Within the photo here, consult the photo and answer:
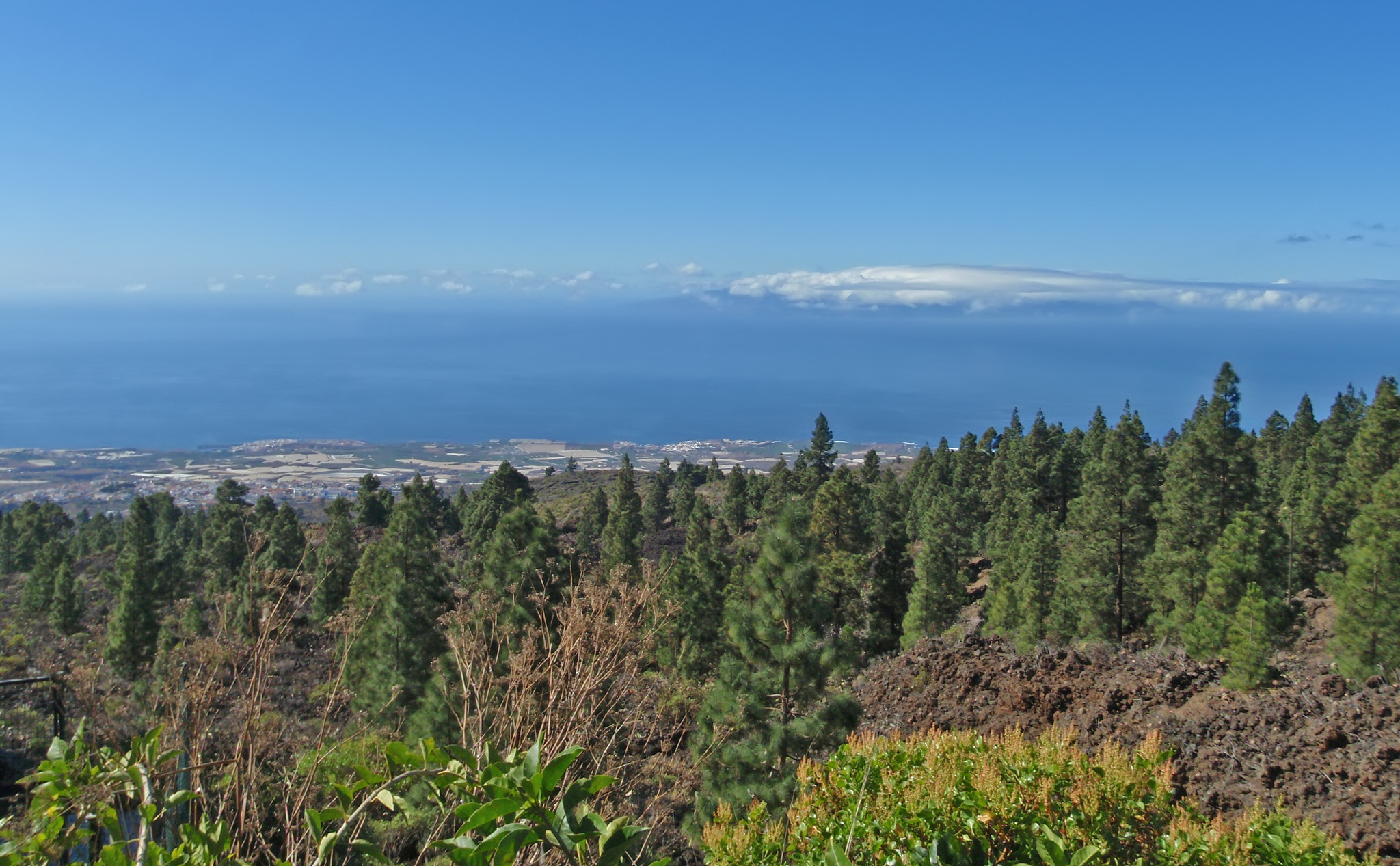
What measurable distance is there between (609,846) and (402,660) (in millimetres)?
18530

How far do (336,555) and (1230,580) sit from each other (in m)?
27.3

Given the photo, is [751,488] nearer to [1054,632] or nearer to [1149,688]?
[1054,632]

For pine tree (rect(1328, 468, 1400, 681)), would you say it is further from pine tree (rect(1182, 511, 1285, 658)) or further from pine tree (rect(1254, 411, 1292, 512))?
pine tree (rect(1254, 411, 1292, 512))

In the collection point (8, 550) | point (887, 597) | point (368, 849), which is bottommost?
point (8, 550)

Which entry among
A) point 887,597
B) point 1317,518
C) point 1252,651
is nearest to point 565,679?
point 1252,651

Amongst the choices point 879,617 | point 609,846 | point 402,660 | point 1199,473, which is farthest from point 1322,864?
point 879,617

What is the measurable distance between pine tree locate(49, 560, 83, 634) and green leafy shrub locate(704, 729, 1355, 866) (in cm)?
3516

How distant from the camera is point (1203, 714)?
41.1ft

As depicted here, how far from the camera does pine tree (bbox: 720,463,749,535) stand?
47031mm

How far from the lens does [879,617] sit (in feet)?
96.1

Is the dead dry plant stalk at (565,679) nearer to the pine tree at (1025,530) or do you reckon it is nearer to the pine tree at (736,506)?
the pine tree at (1025,530)

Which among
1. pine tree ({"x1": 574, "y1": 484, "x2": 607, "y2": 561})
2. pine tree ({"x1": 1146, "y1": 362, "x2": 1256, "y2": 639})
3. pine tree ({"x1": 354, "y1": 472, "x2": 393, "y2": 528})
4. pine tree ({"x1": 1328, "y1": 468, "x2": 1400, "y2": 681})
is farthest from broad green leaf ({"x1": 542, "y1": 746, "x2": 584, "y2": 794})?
pine tree ({"x1": 354, "y1": 472, "x2": 393, "y2": 528})

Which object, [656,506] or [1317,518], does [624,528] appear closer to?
[656,506]

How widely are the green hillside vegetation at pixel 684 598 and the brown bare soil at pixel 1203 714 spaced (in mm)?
1110
